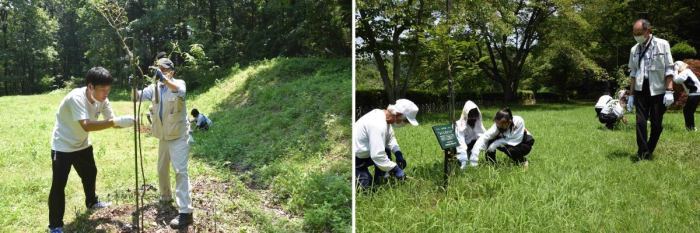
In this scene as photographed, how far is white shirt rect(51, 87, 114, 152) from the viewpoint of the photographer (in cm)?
189

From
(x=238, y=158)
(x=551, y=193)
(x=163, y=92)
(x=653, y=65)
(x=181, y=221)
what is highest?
(x=653, y=65)

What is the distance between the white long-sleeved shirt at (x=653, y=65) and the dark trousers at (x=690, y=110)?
0.56ft

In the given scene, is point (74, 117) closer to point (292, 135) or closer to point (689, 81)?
point (292, 135)

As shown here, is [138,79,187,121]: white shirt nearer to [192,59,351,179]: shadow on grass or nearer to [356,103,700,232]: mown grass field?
[192,59,351,179]: shadow on grass

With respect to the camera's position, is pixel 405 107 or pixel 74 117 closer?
pixel 74 117

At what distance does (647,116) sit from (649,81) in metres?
0.27

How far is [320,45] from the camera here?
3.07 m

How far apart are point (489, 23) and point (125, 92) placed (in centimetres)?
227

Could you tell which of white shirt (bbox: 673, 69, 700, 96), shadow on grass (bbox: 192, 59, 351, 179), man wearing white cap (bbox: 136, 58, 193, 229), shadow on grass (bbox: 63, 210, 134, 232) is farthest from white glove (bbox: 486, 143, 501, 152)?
shadow on grass (bbox: 63, 210, 134, 232)

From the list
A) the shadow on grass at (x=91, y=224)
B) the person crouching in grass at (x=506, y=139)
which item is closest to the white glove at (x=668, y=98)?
the person crouching in grass at (x=506, y=139)

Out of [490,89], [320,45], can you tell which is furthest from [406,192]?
[490,89]

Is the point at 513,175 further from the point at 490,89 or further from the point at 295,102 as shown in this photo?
the point at 295,102

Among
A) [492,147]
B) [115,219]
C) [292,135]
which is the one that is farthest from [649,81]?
[115,219]

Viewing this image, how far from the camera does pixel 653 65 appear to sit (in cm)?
314
